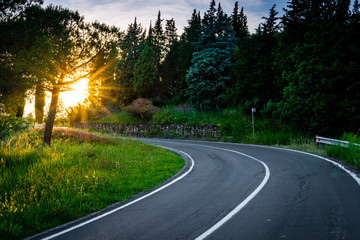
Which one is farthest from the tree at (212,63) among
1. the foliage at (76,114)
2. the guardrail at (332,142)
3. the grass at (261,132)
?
the foliage at (76,114)

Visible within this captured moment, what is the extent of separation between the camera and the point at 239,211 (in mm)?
5852

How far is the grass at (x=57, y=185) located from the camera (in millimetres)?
5719

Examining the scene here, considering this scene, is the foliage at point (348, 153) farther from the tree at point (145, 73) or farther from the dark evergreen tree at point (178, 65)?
the tree at point (145, 73)

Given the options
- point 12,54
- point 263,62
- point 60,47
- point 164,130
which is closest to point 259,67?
point 263,62

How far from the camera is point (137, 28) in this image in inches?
2265

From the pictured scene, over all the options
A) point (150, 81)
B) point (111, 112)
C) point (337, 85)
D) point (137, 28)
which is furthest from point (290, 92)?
point (137, 28)

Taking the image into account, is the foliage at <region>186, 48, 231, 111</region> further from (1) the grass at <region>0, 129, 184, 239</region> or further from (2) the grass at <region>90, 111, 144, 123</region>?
(1) the grass at <region>0, 129, 184, 239</region>

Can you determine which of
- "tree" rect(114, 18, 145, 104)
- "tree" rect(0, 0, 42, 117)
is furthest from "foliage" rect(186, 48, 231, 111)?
"tree" rect(0, 0, 42, 117)

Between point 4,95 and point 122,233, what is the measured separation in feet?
35.6

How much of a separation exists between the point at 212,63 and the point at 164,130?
1074cm

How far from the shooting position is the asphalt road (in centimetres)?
474

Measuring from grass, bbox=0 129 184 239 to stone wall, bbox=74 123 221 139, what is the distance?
13.7 meters

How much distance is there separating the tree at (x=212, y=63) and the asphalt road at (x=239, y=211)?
23081mm

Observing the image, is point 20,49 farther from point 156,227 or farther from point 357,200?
point 357,200
